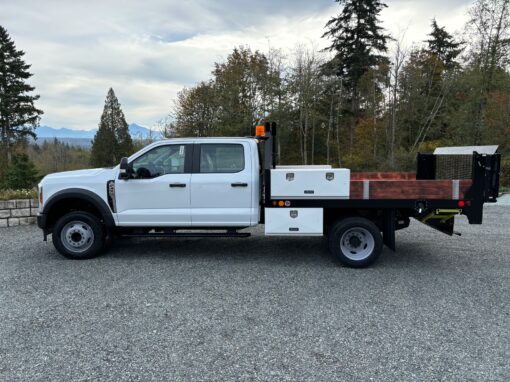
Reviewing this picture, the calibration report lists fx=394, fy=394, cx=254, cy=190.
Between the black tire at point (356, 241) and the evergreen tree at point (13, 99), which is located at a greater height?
the evergreen tree at point (13, 99)

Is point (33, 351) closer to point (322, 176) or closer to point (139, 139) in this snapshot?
point (322, 176)

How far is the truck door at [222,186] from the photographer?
5965 mm

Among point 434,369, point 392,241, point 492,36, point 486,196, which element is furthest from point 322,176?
point 492,36

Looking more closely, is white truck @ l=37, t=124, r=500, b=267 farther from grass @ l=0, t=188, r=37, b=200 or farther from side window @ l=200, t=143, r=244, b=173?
grass @ l=0, t=188, r=37, b=200

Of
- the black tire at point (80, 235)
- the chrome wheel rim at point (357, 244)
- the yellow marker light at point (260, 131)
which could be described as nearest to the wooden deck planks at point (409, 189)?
the chrome wheel rim at point (357, 244)

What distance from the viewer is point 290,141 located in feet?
84.1

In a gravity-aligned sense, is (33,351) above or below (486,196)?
below

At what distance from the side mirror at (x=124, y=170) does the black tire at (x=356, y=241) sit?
3.20m

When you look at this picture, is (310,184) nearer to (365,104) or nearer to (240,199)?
(240,199)

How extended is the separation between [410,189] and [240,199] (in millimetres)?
2467

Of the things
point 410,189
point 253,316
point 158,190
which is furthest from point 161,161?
point 410,189

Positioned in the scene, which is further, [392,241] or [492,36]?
[492,36]

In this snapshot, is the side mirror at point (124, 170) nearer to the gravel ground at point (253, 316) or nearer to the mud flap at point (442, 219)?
the gravel ground at point (253, 316)

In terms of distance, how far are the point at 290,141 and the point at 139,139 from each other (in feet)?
42.2
